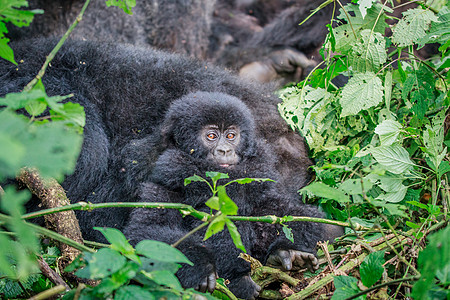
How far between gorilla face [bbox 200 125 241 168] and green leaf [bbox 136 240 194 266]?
3.24ft

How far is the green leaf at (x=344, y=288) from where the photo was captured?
4.39ft

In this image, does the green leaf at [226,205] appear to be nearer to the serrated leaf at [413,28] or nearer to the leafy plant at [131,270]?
the leafy plant at [131,270]

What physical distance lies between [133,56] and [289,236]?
54.3 inches

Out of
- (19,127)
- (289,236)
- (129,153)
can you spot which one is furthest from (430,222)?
(19,127)

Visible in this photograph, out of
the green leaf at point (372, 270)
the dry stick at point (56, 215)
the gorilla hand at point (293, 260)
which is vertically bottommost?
the gorilla hand at point (293, 260)

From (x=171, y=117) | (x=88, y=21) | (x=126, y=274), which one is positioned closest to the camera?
(x=126, y=274)

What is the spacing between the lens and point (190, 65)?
2.62m

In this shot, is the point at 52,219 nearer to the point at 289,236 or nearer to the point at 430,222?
the point at 289,236

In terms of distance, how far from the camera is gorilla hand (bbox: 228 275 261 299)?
5.39ft

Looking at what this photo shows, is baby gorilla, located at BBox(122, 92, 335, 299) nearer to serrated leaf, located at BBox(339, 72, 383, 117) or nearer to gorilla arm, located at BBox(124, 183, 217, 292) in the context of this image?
gorilla arm, located at BBox(124, 183, 217, 292)

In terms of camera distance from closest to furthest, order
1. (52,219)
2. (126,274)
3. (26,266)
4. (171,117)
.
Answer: (26,266) < (126,274) < (52,219) < (171,117)

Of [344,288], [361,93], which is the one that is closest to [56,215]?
[344,288]

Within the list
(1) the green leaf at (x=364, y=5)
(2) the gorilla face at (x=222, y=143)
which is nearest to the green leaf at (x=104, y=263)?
(2) the gorilla face at (x=222, y=143)

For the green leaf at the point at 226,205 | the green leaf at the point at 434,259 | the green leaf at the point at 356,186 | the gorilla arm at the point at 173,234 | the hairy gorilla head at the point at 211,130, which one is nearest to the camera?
the green leaf at the point at 434,259
